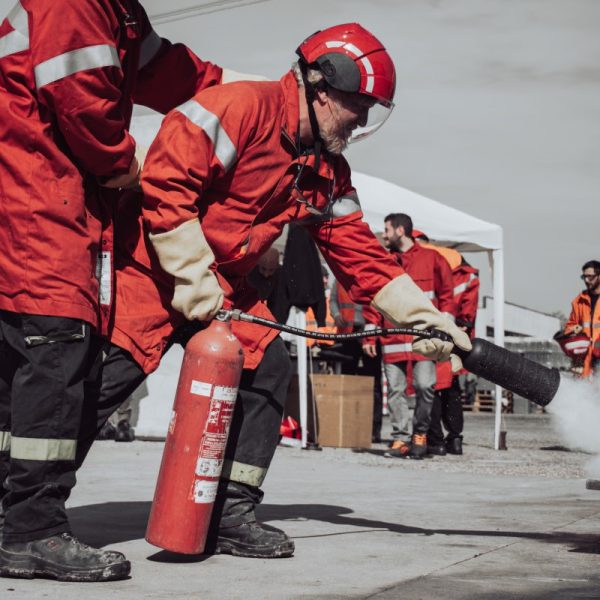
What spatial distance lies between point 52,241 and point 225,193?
28.6 inches

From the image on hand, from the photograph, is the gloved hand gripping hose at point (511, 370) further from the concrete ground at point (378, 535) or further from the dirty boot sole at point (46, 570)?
the dirty boot sole at point (46, 570)

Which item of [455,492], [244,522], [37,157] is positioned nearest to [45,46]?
[37,157]

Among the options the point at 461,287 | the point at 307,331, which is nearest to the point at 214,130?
the point at 307,331

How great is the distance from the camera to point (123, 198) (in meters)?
3.97

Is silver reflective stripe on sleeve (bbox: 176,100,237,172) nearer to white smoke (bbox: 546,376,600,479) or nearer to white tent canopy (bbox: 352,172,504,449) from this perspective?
white smoke (bbox: 546,376,600,479)

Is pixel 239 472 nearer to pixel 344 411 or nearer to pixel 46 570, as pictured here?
pixel 46 570

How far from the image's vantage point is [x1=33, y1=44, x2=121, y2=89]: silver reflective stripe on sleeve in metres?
3.35

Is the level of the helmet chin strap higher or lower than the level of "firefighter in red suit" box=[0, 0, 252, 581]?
higher

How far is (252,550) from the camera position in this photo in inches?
160

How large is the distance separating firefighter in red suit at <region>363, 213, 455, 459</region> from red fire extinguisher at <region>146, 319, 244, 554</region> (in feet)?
20.5

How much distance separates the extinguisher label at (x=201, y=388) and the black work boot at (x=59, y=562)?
57 centimetres

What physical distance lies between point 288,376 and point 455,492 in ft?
8.81

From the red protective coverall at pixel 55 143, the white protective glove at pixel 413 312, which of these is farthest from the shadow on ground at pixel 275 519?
the red protective coverall at pixel 55 143

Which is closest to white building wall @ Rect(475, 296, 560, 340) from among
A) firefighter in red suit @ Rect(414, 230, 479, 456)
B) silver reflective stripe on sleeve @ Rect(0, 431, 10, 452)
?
firefighter in red suit @ Rect(414, 230, 479, 456)
